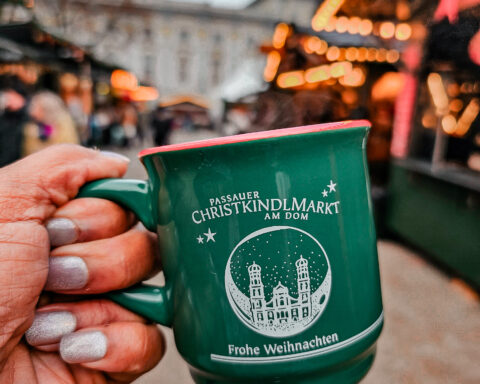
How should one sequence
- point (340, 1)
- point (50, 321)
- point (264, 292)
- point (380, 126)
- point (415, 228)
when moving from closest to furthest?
point (264, 292) → point (50, 321) → point (340, 1) → point (415, 228) → point (380, 126)

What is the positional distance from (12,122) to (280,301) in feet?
15.5

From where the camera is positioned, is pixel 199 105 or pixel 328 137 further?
pixel 199 105

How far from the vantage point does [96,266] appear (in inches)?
27.4

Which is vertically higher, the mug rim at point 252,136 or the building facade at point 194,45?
the building facade at point 194,45

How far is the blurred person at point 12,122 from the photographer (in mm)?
4208

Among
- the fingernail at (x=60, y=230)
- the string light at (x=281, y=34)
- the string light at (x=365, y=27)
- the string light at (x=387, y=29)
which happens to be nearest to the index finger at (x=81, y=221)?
the fingernail at (x=60, y=230)

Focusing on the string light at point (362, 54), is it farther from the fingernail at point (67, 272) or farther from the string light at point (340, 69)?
the fingernail at point (67, 272)

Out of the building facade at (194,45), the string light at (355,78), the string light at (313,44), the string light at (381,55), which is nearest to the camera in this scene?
the string light at (381,55)

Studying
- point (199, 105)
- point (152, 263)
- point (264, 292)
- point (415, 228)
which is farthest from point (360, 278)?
point (199, 105)

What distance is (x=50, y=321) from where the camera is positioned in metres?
0.69

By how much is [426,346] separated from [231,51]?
4117 cm

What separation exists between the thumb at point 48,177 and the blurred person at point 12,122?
388 cm

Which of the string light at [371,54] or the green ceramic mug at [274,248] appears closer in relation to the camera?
the green ceramic mug at [274,248]

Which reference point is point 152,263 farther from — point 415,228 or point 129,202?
point 415,228
